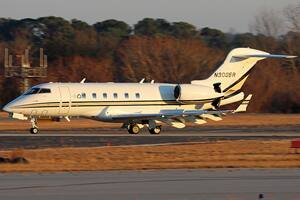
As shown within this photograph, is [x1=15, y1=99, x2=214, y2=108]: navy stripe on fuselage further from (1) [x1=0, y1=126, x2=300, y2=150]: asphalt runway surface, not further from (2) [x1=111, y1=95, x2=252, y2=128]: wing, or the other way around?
(1) [x1=0, y1=126, x2=300, y2=150]: asphalt runway surface

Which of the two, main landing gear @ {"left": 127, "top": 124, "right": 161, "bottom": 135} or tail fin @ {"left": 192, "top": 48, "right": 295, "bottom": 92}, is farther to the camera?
tail fin @ {"left": 192, "top": 48, "right": 295, "bottom": 92}

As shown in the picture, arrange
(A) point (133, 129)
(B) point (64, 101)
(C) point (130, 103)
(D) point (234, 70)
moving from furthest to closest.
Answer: (D) point (234, 70) < (C) point (130, 103) < (A) point (133, 129) < (B) point (64, 101)

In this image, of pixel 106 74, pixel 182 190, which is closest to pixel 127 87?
pixel 182 190

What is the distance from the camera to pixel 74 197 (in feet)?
53.1

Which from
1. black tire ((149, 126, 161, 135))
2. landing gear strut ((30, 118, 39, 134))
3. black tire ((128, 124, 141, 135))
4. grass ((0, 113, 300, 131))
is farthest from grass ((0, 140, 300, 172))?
grass ((0, 113, 300, 131))

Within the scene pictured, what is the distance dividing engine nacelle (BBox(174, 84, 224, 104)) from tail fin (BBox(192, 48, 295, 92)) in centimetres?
124

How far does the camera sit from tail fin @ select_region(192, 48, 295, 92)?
156 feet

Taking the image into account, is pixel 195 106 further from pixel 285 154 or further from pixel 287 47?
pixel 287 47

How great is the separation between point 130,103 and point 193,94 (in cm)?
351

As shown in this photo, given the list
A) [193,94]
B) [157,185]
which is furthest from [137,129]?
[157,185]

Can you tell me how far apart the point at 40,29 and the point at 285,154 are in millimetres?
104878

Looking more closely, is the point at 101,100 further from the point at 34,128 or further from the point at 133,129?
the point at 34,128

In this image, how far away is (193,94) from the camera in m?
45.6

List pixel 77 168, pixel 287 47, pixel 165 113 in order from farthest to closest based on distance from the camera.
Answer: pixel 287 47, pixel 165 113, pixel 77 168
